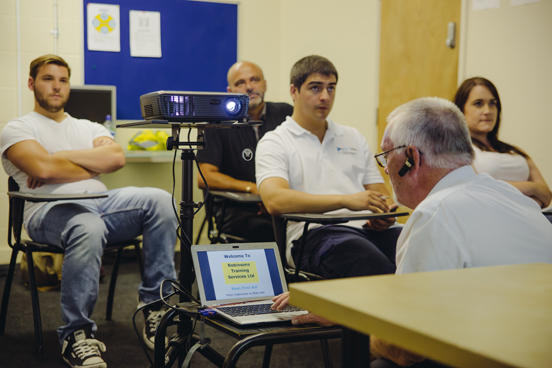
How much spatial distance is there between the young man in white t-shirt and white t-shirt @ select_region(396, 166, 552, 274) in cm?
146

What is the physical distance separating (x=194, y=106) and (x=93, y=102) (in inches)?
105

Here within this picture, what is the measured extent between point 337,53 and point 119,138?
1.76 m

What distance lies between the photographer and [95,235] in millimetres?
2145

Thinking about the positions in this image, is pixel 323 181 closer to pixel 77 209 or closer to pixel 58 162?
pixel 77 209

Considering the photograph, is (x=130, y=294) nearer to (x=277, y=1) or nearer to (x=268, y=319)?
(x=268, y=319)

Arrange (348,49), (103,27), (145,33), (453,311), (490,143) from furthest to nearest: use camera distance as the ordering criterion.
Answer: (145,33) < (103,27) < (348,49) < (490,143) < (453,311)

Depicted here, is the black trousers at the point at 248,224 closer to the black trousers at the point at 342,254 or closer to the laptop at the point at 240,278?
the black trousers at the point at 342,254

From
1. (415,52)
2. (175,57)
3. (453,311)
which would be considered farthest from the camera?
(175,57)

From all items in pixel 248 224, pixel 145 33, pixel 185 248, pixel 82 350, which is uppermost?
pixel 145 33

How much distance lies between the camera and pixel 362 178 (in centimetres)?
232

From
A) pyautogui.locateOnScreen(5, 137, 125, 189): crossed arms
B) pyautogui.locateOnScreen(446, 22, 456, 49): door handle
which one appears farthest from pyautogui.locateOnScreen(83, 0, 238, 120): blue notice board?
pyautogui.locateOnScreen(446, 22, 456, 49): door handle

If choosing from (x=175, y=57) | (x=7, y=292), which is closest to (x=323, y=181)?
(x=7, y=292)

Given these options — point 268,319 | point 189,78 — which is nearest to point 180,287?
point 268,319

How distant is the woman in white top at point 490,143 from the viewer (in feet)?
8.35
